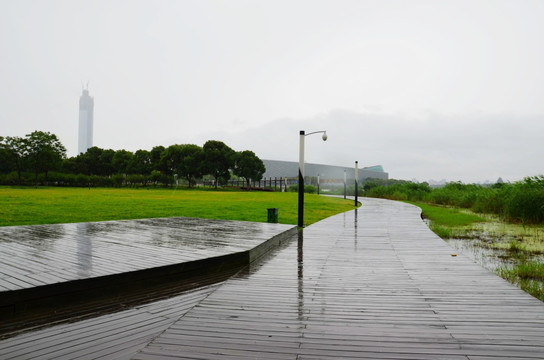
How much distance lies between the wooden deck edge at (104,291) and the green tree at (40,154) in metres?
46.0

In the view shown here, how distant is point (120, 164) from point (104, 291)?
5961 centimetres

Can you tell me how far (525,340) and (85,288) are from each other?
158 inches

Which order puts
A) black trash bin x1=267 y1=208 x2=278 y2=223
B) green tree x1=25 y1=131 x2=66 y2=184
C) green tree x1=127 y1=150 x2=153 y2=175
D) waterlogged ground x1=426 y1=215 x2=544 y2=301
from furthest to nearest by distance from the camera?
green tree x1=127 y1=150 x2=153 y2=175 < green tree x1=25 y1=131 x2=66 y2=184 < black trash bin x1=267 y1=208 x2=278 y2=223 < waterlogged ground x1=426 y1=215 x2=544 y2=301

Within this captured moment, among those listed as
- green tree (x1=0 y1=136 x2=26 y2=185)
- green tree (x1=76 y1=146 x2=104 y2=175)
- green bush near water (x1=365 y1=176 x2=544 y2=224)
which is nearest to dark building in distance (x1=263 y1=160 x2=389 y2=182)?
green tree (x1=76 y1=146 x2=104 y2=175)

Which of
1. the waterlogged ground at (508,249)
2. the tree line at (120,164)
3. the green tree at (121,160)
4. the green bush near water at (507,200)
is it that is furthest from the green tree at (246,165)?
the waterlogged ground at (508,249)

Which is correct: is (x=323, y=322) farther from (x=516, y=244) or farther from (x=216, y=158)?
(x=216, y=158)

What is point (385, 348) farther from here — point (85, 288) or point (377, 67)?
point (377, 67)

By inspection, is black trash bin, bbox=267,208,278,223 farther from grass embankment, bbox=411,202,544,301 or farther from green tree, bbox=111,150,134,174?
green tree, bbox=111,150,134,174

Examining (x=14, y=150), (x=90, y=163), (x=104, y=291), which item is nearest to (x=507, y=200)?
(x=104, y=291)

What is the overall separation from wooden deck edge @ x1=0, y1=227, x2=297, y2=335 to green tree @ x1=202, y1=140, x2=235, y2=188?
45.5m

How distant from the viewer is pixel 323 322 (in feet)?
8.99

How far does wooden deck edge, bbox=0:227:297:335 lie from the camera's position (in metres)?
3.13

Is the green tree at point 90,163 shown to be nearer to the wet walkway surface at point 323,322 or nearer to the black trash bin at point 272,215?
the black trash bin at point 272,215

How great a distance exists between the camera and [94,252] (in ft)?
16.6
